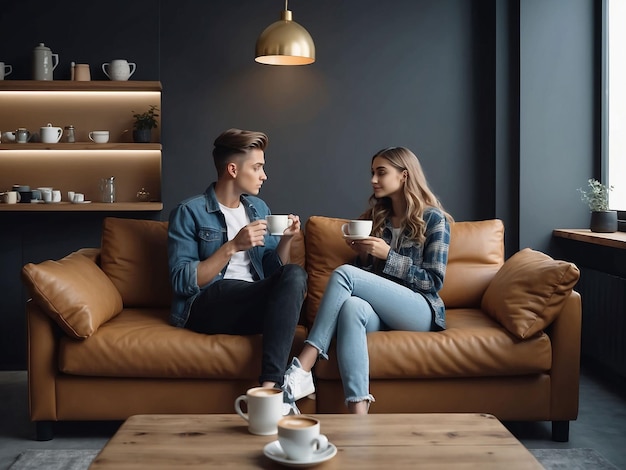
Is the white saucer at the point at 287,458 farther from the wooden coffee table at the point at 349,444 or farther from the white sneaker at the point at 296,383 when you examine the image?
the white sneaker at the point at 296,383

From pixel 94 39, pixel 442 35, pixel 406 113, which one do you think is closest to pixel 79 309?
pixel 94 39

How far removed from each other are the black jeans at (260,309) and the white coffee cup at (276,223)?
17 cm

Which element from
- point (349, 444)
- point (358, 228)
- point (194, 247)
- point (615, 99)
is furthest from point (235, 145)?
point (615, 99)

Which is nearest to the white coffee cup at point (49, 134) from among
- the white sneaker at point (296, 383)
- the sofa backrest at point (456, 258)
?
the sofa backrest at point (456, 258)

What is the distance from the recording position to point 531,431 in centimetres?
307

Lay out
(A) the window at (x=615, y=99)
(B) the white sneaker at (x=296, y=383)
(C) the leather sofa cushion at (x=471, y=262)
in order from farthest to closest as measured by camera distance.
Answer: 1. (A) the window at (x=615, y=99)
2. (C) the leather sofa cushion at (x=471, y=262)
3. (B) the white sneaker at (x=296, y=383)

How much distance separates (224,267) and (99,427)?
824mm

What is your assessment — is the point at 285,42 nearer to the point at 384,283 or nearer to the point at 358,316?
the point at 384,283

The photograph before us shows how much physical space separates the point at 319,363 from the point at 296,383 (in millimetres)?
156

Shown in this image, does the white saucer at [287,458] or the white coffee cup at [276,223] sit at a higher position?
the white coffee cup at [276,223]

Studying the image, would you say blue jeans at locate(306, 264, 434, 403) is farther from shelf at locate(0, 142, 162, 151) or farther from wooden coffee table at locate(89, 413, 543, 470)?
shelf at locate(0, 142, 162, 151)

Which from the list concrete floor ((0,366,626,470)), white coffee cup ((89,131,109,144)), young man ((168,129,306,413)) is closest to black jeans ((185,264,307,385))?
young man ((168,129,306,413))

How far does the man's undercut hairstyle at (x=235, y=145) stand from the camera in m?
3.21

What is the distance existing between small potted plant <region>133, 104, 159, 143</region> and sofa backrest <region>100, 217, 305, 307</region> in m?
0.94
